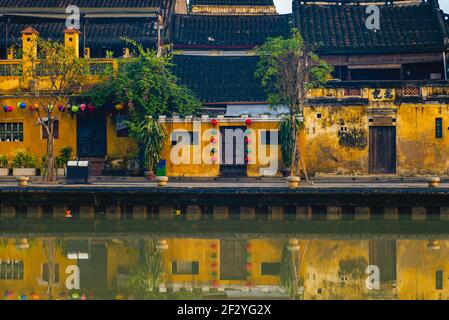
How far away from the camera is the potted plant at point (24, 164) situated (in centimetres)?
4594

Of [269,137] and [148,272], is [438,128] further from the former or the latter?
[148,272]

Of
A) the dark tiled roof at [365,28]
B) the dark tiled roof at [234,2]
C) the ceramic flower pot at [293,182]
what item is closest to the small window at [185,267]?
the ceramic flower pot at [293,182]

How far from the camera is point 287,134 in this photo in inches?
1773

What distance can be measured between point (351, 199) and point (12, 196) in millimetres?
13127

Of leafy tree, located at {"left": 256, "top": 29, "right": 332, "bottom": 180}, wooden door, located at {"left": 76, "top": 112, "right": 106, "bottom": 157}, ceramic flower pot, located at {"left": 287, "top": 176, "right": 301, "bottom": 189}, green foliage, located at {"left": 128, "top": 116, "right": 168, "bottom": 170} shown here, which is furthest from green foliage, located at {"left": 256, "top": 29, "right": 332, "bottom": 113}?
wooden door, located at {"left": 76, "top": 112, "right": 106, "bottom": 157}

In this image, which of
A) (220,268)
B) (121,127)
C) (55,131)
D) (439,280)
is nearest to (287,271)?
(220,268)

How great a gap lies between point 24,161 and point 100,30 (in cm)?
895

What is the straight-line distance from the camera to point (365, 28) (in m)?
50.7

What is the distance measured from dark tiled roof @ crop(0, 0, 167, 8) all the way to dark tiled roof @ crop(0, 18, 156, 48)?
1.76 m

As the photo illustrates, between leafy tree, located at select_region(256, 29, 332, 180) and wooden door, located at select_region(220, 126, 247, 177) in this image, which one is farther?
wooden door, located at select_region(220, 126, 247, 177)

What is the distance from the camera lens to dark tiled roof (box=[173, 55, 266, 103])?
48.0 metres

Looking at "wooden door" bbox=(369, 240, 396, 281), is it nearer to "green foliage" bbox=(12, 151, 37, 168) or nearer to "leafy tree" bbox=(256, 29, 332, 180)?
"leafy tree" bbox=(256, 29, 332, 180)
